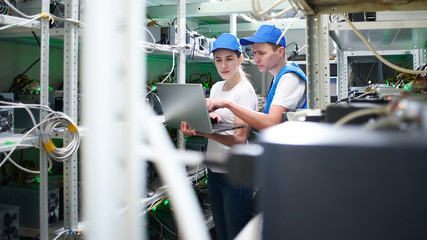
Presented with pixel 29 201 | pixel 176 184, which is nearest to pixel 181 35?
pixel 29 201

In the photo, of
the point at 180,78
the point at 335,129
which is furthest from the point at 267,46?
the point at 335,129

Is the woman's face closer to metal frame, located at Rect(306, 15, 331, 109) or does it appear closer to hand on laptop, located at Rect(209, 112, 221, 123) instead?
hand on laptop, located at Rect(209, 112, 221, 123)

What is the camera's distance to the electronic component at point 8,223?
1.52 meters

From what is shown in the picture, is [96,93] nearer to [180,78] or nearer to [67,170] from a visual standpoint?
[67,170]

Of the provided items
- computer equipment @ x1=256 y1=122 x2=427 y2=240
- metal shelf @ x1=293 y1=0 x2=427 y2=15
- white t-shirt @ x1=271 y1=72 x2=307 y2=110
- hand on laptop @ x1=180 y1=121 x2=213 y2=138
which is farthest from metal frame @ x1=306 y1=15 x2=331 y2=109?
computer equipment @ x1=256 y1=122 x2=427 y2=240

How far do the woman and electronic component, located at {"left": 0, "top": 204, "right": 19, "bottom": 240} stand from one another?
82 centimetres

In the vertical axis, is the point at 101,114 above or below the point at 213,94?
below

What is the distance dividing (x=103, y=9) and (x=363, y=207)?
285 millimetres

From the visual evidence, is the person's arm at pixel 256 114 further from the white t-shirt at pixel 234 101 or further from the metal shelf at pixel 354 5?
the metal shelf at pixel 354 5

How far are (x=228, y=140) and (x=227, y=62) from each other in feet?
1.39

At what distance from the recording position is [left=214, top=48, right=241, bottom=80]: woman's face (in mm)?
1853

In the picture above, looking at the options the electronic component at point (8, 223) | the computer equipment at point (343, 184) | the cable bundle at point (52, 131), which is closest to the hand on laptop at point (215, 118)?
the cable bundle at point (52, 131)

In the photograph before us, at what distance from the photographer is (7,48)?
214 centimetres

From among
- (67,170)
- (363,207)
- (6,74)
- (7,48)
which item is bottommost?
(67,170)
